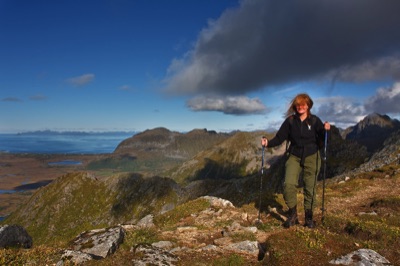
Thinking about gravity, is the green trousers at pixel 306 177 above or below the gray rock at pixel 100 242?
above

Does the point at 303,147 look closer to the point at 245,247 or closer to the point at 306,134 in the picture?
the point at 306,134

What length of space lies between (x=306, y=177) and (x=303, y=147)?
57.8 inches

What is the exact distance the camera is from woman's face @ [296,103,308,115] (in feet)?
41.7

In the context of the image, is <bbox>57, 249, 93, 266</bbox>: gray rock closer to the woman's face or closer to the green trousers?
the green trousers

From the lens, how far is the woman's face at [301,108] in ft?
41.7

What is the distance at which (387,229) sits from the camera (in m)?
11.5

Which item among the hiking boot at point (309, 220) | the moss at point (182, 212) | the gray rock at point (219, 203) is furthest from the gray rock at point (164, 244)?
the gray rock at point (219, 203)

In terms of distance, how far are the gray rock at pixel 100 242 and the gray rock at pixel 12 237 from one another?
437 centimetres

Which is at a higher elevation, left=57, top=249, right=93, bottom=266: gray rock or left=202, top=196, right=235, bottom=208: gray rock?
left=57, top=249, right=93, bottom=266: gray rock

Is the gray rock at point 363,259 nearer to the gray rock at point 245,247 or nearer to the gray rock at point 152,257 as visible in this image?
the gray rock at point 245,247

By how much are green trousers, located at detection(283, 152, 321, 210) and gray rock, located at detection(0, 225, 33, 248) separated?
44.7 feet

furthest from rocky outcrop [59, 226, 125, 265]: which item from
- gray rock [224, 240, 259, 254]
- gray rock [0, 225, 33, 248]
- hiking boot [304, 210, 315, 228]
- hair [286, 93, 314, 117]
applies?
hair [286, 93, 314, 117]

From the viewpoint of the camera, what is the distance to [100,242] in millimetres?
11305

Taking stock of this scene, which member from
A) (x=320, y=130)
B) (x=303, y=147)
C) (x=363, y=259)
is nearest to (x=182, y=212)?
(x=303, y=147)
